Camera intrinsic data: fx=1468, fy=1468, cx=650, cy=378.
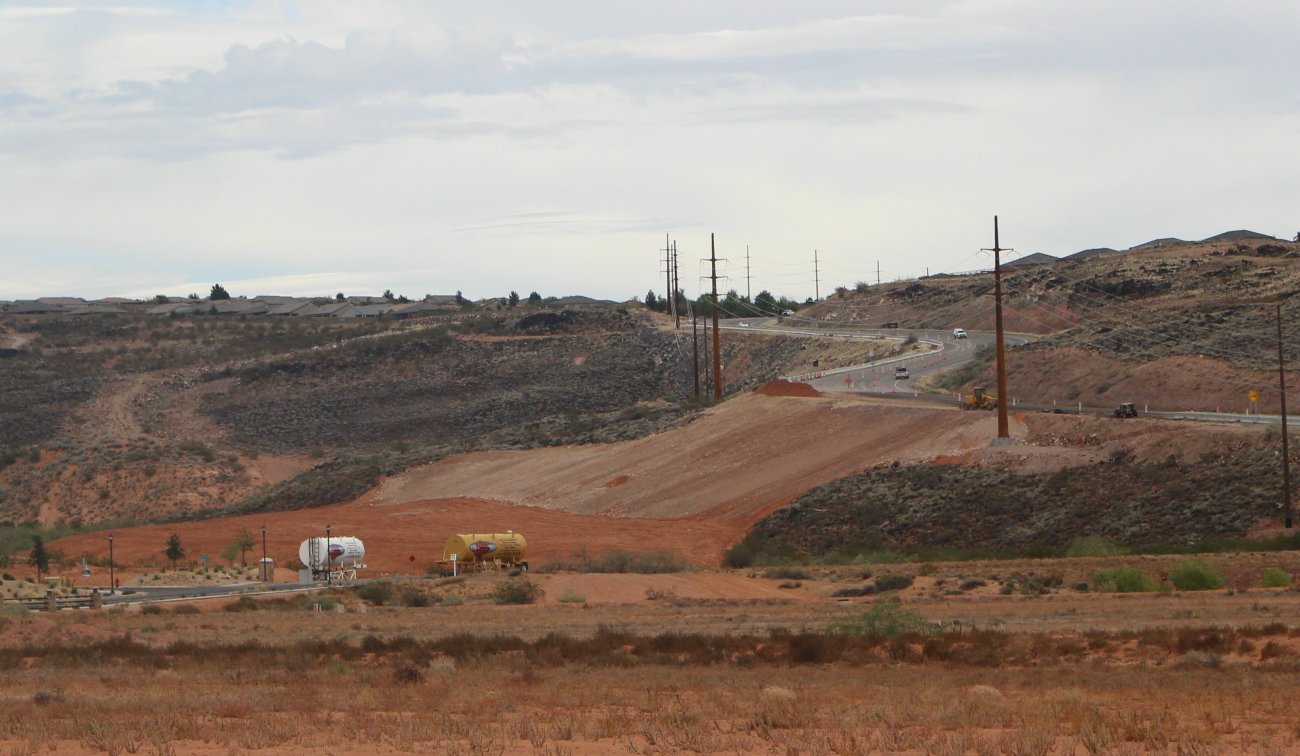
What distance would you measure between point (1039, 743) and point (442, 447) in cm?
8064

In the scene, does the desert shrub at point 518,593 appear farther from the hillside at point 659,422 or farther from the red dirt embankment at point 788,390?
the red dirt embankment at point 788,390

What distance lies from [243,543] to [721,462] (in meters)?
22.8

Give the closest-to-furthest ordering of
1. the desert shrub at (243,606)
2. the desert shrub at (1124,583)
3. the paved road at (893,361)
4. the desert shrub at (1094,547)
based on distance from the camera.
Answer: the desert shrub at (1124,583) → the desert shrub at (243,606) → the desert shrub at (1094,547) → the paved road at (893,361)

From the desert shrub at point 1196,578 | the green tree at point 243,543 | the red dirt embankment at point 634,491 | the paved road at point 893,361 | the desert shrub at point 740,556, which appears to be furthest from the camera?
the paved road at point 893,361

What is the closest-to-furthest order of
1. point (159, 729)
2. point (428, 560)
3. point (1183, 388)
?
point (159, 729), point (428, 560), point (1183, 388)

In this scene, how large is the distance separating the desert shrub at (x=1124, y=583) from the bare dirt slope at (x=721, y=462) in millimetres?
21642

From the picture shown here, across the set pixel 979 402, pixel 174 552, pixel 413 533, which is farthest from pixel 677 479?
pixel 174 552

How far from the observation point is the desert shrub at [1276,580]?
3800cm

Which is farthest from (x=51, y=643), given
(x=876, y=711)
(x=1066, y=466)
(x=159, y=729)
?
(x=1066, y=466)

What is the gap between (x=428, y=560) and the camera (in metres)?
59.3

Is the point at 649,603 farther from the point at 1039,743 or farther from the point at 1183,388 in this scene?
the point at 1183,388

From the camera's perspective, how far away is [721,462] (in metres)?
71.8

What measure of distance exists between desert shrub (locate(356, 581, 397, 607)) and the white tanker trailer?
715 cm

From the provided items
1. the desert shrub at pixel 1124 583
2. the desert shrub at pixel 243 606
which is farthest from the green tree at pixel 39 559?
the desert shrub at pixel 1124 583
